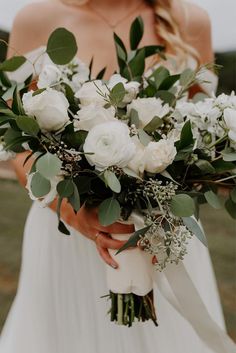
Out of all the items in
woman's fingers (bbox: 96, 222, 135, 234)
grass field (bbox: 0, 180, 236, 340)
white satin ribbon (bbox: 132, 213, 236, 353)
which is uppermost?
woman's fingers (bbox: 96, 222, 135, 234)

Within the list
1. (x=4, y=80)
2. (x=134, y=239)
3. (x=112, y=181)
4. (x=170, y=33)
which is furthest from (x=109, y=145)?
(x=170, y=33)

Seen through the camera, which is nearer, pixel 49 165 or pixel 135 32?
pixel 49 165

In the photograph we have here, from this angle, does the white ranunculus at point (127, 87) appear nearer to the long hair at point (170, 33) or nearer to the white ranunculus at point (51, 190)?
the white ranunculus at point (51, 190)

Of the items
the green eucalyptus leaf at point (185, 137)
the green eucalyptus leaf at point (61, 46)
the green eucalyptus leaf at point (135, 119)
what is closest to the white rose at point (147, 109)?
the green eucalyptus leaf at point (135, 119)

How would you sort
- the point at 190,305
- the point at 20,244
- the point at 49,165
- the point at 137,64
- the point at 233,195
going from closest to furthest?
the point at 49,165
the point at 233,195
the point at 190,305
the point at 137,64
the point at 20,244

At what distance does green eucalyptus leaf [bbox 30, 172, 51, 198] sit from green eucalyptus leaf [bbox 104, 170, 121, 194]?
171 millimetres

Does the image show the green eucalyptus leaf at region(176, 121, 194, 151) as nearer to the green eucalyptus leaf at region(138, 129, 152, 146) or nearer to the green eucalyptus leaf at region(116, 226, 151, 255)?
the green eucalyptus leaf at region(138, 129, 152, 146)

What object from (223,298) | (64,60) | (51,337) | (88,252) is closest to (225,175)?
(64,60)

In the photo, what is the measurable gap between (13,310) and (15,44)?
1151 mm

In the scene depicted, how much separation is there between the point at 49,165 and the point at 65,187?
122 mm

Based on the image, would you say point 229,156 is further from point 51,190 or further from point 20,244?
point 20,244

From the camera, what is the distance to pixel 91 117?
1.58 meters

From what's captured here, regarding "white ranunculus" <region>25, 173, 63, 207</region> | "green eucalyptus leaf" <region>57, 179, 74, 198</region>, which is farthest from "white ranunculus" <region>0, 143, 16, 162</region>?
"green eucalyptus leaf" <region>57, 179, 74, 198</region>

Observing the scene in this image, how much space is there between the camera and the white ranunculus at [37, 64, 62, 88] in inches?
68.8
